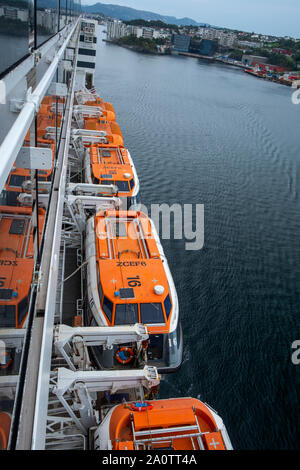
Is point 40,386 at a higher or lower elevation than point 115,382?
higher

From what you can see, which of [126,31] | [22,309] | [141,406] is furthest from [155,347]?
[126,31]

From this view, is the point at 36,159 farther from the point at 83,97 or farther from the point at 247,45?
the point at 247,45

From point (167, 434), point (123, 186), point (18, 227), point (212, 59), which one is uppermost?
point (212, 59)

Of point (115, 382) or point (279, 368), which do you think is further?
point (279, 368)

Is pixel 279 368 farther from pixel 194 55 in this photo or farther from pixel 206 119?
pixel 194 55

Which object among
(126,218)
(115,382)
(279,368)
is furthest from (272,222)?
(115,382)

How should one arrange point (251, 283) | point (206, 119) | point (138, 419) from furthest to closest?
1. point (206, 119)
2. point (251, 283)
3. point (138, 419)
